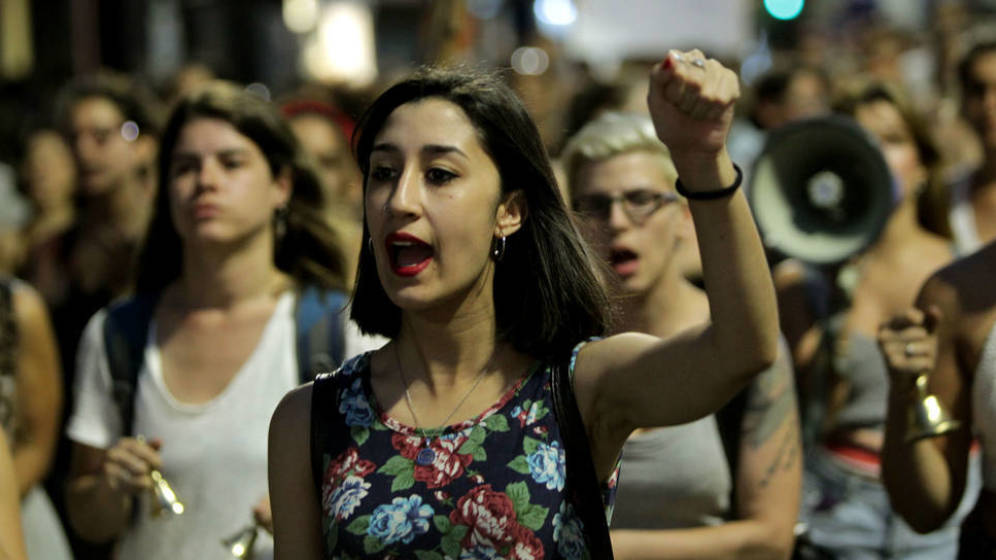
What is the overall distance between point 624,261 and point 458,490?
57.5 inches

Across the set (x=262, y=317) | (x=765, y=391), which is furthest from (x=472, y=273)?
(x=262, y=317)

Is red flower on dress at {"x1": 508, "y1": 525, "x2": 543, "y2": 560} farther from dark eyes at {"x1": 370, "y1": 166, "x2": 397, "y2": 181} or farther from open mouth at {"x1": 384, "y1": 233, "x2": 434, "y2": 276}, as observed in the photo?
dark eyes at {"x1": 370, "y1": 166, "x2": 397, "y2": 181}

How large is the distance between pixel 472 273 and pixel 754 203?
9.20 ft

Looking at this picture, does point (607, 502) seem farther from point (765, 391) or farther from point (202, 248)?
point (202, 248)

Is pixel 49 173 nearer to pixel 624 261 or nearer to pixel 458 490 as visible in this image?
pixel 624 261

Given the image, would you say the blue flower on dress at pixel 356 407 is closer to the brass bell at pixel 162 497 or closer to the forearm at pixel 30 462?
the brass bell at pixel 162 497

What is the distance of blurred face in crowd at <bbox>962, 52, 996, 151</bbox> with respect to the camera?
18.8ft

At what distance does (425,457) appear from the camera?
108 inches

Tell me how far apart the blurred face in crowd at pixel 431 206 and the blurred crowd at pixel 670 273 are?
0.34m

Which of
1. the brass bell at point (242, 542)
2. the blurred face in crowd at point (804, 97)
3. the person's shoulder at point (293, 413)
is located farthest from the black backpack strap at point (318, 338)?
the blurred face in crowd at point (804, 97)

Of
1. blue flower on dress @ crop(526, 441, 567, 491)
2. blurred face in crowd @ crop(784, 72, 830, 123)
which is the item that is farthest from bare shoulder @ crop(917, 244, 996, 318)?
blurred face in crowd @ crop(784, 72, 830, 123)

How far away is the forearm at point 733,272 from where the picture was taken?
247cm

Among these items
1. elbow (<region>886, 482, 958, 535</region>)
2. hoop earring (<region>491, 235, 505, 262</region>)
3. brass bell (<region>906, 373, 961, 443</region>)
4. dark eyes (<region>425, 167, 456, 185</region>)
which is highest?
dark eyes (<region>425, 167, 456, 185</region>)

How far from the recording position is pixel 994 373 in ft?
11.5
